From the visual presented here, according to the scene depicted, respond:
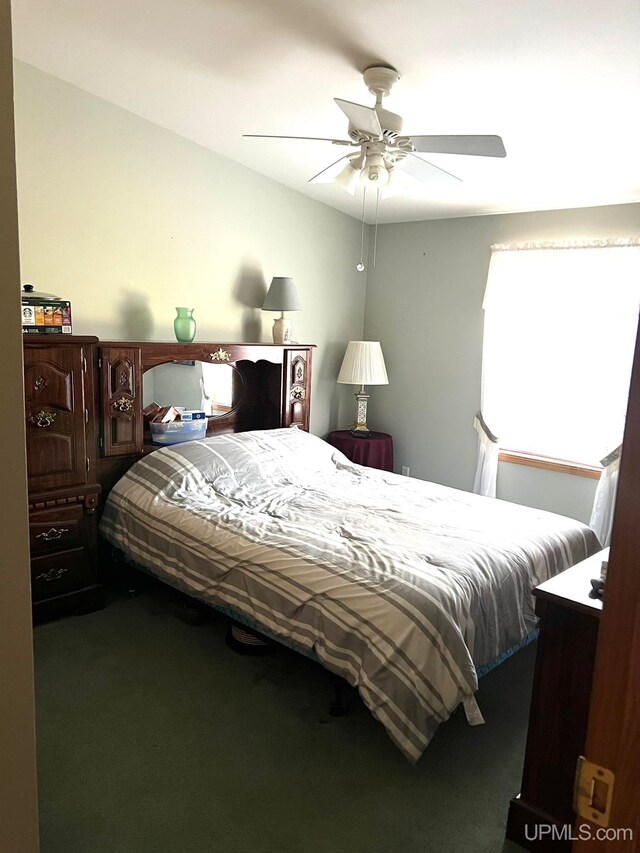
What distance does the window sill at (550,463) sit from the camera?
4016 mm

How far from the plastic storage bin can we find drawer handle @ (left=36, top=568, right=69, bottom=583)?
0.93 m

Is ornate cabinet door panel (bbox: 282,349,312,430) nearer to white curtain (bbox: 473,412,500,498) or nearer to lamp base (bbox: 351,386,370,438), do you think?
lamp base (bbox: 351,386,370,438)

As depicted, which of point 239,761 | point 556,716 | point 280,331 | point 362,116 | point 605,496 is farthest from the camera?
point 280,331

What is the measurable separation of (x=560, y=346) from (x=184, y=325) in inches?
102

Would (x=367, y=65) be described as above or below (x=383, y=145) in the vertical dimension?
above

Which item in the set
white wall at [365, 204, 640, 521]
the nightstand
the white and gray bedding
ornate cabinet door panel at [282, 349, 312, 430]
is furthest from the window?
ornate cabinet door panel at [282, 349, 312, 430]

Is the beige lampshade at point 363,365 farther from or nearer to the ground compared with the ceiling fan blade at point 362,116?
nearer to the ground

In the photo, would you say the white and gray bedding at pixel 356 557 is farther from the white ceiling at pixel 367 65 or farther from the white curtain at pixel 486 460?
the white ceiling at pixel 367 65

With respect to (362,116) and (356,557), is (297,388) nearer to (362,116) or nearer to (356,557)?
(356,557)

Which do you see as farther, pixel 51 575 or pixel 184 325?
pixel 184 325

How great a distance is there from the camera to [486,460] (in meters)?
4.45

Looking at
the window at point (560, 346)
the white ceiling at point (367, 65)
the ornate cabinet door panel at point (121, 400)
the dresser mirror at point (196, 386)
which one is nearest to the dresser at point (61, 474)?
the ornate cabinet door panel at point (121, 400)

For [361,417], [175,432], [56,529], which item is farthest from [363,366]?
[56,529]

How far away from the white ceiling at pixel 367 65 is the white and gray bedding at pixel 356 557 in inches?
69.3
